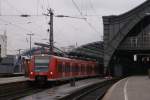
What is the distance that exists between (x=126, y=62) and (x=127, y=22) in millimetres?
23473

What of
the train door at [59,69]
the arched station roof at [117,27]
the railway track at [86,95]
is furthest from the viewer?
the arched station roof at [117,27]

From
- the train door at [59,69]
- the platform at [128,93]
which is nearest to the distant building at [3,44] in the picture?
the train door at [59,69]

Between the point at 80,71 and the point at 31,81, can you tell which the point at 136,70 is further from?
the point at 31,81

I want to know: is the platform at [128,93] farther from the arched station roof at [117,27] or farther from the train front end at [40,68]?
the arched station roof at [117,27]

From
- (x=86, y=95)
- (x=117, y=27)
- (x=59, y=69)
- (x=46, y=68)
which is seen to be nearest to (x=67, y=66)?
(x=59, y=69)

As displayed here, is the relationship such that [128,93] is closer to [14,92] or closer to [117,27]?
[14,92]

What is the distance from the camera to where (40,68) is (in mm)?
40875

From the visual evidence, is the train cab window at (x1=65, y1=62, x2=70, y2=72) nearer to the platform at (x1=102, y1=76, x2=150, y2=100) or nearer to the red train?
the red train

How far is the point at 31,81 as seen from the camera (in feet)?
136

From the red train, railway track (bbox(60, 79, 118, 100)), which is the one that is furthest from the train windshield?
railway track (bbox(60, 79, 118, 100))

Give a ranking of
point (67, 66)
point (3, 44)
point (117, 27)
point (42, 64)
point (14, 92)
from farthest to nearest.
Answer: point (3, 44)
point (117, 27)
point (67, 66)
point (42, 64)
point (14, 92)

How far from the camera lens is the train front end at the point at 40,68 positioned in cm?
4053

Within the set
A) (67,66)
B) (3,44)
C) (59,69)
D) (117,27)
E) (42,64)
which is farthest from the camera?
(3,44)

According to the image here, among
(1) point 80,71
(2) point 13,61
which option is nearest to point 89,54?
(2) point 13,61
